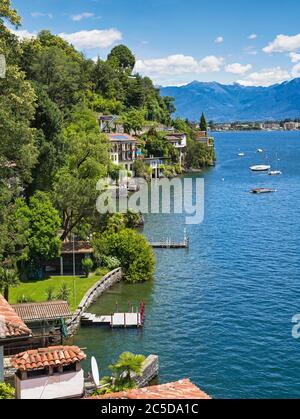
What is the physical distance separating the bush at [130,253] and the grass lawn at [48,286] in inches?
86.5

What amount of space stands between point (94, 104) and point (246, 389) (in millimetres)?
97563

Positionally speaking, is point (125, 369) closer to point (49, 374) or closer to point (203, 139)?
point (49, 374)

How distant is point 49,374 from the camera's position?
68.5ft

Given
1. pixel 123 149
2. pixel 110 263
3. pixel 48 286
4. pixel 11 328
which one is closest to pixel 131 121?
pixel 123 149

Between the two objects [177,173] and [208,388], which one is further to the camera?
[177,173]

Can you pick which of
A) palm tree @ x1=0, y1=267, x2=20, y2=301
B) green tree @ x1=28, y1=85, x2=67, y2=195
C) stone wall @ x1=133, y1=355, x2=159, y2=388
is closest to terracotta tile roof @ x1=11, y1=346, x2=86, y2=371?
stone wall @ x1=133, y1=355, x2=159, y2=388

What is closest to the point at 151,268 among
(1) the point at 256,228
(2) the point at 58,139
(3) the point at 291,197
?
(2) the point at 58,139

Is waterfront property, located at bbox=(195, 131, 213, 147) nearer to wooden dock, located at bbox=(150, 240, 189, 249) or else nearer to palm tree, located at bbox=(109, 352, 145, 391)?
wooden dock, located at bbox=(150, 240, 189, 249)

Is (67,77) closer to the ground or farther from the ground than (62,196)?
farther from the ground

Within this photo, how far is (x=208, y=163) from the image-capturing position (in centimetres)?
14800

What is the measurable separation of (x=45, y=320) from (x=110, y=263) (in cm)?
1353

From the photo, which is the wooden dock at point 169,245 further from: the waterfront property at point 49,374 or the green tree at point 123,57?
the green tree at point 123,57

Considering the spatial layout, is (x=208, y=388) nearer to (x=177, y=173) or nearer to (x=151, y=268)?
(x=151, y=268)
